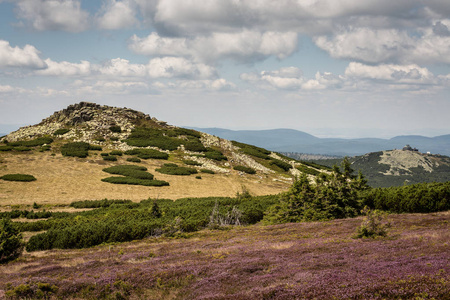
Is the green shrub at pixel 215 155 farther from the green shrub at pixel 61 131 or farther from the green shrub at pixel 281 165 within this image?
the green shrub at pixel 61 131

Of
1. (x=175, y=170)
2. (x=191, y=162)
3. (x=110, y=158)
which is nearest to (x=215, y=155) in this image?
(x=191, y=162)

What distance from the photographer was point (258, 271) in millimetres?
13609

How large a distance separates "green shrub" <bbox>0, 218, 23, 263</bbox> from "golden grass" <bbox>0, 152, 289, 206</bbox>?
775 inches

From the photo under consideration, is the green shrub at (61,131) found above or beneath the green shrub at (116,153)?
above

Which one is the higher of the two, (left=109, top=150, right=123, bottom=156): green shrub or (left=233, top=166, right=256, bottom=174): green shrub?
(left=109, top=150, right=123, bottom=156): green shrub

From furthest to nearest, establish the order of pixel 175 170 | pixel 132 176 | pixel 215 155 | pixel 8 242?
pixel 215 155, pixel 175 170, pixel 132 176, pixel 8 242

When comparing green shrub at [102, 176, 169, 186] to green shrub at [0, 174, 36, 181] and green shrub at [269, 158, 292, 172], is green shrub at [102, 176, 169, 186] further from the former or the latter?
green shrub at [269, 158, 292, 172]

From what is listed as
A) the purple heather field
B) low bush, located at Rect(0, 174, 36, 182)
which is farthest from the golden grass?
the purple heather field

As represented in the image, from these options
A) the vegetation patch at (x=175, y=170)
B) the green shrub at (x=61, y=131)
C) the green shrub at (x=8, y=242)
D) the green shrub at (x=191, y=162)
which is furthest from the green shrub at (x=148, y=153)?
the green shrub at (x=8, y=242)

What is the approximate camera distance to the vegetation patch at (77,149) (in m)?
59.4

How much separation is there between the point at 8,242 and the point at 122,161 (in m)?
41.8

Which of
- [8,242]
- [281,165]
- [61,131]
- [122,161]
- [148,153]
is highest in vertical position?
[61,131]

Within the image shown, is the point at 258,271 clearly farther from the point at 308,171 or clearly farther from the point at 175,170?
the point at 308,171

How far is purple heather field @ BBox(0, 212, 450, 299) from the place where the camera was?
9.94 m
